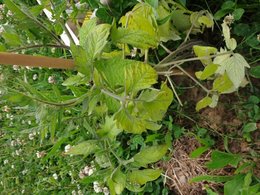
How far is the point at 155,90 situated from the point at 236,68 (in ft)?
0.58

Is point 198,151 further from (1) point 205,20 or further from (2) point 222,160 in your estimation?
(1) point 205,20

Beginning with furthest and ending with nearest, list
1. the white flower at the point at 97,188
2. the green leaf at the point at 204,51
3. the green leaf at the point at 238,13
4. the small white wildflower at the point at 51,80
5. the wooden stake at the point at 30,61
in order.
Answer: the small white wildflower at the point at 51,80 < the white flower at the point at 97,188 < the green leaf at the point at 238,13 < the green leaf at the point at 204,51 < the wooden stake at the point at 30,61

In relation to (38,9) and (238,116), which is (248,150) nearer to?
Result: (238,116)

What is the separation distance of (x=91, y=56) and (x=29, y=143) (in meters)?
1.24

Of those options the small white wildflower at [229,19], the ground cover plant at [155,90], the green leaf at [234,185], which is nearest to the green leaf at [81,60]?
the ground cover plant at [155,90]

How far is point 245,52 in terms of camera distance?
108 centimetres

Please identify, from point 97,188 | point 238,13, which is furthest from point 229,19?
point 97,188

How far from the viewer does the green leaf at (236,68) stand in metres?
0.89

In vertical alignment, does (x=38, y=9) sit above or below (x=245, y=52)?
above

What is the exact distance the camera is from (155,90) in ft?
2.76

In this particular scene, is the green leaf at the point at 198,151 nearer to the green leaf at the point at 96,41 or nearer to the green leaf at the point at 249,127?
the green leaf at the point at 249,127

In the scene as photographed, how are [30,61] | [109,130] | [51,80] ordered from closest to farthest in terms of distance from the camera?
[30,61] → [109,130] → [51,80]

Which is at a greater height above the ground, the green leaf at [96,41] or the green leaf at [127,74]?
the green leaf at [96,41]

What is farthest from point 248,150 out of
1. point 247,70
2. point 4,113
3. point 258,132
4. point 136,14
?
point 4,113
